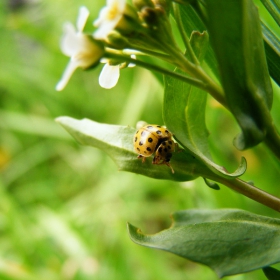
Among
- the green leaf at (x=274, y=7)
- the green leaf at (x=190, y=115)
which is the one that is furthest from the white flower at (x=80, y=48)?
the green leaf at (x=274, y=7)

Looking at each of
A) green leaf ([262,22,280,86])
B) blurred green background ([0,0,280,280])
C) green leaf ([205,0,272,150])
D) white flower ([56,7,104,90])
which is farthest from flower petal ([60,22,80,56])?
blurred green background ([0,0,280,280])

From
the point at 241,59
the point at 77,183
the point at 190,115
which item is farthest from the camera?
the point at 77,183

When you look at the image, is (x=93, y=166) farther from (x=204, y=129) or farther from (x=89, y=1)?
(x=204, y=129)

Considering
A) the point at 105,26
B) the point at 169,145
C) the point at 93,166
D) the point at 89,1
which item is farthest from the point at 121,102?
the point at 105,26

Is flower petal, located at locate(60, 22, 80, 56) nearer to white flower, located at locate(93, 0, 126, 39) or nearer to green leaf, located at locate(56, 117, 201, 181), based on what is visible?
white flower, located at locate(93, 0, 126, 39)

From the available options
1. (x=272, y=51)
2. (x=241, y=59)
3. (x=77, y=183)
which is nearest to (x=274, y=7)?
(x=272, y=51)

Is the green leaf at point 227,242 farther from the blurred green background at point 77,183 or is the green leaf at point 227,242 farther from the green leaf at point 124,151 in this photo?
the blurred green background at point 77,183

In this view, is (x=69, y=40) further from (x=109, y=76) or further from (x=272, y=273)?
(x=272, y=273)
